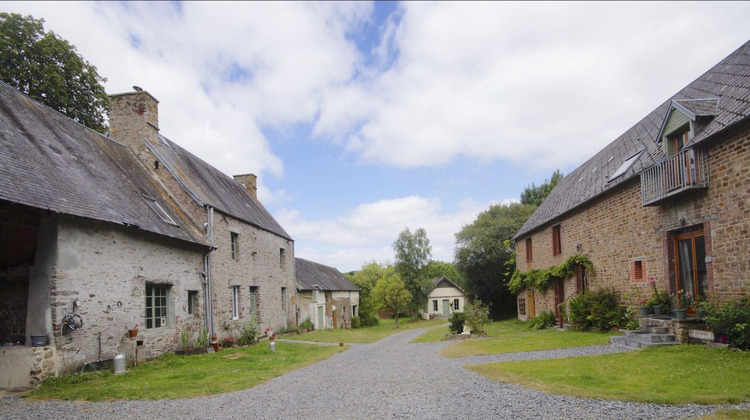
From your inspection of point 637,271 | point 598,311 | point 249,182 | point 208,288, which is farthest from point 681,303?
point 249,182

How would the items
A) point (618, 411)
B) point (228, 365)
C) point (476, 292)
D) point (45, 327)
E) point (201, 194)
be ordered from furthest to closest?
point (476, 292), point (201, 194), point (228, 365), point (45, 327), point (618, 411)

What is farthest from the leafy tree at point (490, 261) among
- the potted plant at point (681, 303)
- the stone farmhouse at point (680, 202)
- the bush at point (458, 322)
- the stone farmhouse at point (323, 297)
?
the potted plant at point (681, 303)

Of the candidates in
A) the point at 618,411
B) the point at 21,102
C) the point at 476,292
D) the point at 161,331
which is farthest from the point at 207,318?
the point at 476,292

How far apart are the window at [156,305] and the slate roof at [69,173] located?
1.56 metres

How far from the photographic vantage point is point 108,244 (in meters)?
10.8

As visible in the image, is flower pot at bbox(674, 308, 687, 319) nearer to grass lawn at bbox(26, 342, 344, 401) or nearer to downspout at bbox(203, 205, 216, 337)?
grass lawn at bbox(26, 342, 344, 401)

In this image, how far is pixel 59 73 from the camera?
19.9m

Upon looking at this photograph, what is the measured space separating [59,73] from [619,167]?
22.8 meters

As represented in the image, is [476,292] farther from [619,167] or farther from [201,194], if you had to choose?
[201,194]

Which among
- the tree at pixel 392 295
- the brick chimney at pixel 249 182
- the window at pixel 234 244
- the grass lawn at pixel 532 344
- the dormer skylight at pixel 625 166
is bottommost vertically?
the tree at pixel 392 295

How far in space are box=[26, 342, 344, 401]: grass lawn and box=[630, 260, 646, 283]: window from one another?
9.52 m

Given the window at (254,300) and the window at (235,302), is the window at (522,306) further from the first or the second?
the window at (235,302)

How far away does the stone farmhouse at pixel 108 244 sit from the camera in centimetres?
912

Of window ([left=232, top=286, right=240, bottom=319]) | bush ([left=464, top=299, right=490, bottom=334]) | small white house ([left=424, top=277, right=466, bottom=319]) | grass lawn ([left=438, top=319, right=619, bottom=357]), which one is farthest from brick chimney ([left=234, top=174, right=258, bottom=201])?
small white house ([left=424, top=277, right=466, bottom=319])
